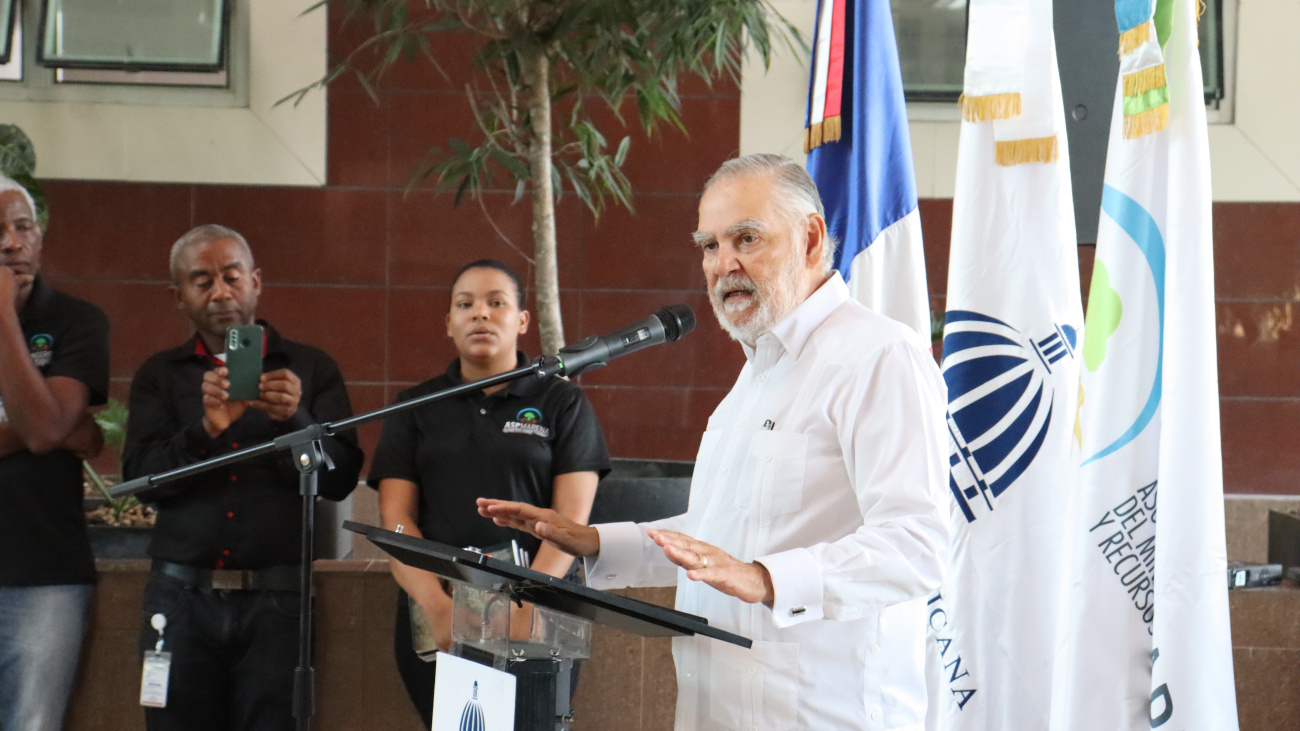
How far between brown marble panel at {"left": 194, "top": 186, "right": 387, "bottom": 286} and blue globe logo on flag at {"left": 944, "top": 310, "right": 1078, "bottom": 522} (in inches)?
129

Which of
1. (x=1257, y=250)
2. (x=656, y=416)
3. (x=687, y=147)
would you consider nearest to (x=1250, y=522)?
(x=1257, y=250)

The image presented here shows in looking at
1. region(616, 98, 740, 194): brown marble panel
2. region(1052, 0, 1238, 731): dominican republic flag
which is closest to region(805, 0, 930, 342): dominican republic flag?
region(1052, 0, 1238, 731): dominican republic flag

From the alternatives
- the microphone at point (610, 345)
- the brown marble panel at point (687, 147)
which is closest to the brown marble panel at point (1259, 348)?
the brown marble panel at point (687, 147)

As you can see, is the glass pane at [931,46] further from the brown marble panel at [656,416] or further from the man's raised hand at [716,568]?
the man's raised hand at [716,568]

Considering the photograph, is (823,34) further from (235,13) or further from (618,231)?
(235,13)

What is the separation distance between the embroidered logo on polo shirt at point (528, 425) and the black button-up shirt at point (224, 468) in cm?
43

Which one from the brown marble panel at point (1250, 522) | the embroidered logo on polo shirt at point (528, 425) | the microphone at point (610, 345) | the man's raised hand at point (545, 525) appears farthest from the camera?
the brown marble panel at point (1250, 522)

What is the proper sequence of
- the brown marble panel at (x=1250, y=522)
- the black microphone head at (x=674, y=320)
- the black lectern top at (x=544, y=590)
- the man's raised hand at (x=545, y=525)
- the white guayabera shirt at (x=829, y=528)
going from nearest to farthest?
the black lectern top at (x=544, y=590), the white guayabera shirt at (x=829, y=528), the man's raised hand at (x=545, y=525), the black microphone head at (x=674, y=320), the brown marble panel at (x=1250, y=522)

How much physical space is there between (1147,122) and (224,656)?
99.0 inches

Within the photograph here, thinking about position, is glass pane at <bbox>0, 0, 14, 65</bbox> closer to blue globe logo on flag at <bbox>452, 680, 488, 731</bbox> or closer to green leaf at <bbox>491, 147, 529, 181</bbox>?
green leaf at <bbox>491, 147, 529, 181</bbox>

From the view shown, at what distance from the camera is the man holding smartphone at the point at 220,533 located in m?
2.74

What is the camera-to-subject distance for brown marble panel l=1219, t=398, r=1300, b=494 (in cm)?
521

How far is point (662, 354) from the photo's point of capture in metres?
5.36

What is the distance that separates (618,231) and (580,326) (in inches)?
19.0
